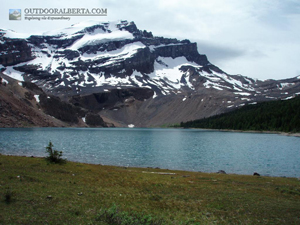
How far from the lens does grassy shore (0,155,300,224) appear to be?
1265cm

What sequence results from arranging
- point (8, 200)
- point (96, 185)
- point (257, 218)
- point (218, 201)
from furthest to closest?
1. point (96, 185)
2. point (218, 201)
3. point (257, 218)
4. point (8, 200)

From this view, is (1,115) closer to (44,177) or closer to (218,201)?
(44,177)

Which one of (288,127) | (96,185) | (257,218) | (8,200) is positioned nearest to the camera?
(8,200)

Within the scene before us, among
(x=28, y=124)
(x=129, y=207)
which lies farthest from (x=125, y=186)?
(x=28, y=124)

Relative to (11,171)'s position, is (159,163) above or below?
below

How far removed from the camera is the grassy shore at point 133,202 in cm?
1265

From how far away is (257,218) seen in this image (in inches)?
584

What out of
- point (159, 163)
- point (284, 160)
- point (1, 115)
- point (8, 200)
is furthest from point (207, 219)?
point (1, 115)

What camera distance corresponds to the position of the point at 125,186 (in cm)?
2109

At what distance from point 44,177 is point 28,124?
168605 mm

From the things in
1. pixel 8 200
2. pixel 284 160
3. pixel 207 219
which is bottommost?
pixel 284 160

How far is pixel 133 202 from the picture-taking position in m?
16.3

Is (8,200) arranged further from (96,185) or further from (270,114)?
(270,114)

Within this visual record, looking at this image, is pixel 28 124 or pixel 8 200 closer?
pixel 8 200
